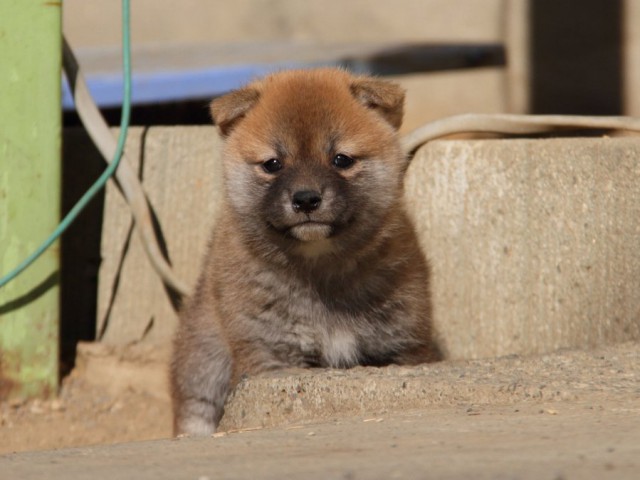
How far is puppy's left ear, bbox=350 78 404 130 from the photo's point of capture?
480cm

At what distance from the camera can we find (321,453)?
3.08 meters

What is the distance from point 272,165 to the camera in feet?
15.3

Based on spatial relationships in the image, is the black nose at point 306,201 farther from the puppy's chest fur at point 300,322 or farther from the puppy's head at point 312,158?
the puppy's chest fur at point 300,322

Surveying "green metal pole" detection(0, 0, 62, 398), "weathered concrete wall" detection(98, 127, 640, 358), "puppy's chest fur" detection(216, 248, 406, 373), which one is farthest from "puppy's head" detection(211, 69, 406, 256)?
"green metal pole" detection(0, 0, 62, 398)

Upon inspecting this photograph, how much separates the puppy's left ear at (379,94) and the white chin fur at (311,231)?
707 millimetres

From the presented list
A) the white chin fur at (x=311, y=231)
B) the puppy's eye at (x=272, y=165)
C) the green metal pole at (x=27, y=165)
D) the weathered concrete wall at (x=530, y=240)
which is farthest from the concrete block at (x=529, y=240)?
the green metal pole at (x=27, y=165)

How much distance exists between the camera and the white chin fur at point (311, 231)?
4406mm

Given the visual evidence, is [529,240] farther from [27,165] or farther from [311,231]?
[27,165]

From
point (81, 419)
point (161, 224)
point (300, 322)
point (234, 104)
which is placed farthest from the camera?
point (161, 224)

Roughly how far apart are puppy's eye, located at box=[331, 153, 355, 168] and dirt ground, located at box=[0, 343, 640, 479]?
0.88m

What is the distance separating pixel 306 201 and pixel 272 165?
0.38 meters

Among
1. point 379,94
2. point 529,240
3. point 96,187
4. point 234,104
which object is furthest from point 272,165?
point 529,240

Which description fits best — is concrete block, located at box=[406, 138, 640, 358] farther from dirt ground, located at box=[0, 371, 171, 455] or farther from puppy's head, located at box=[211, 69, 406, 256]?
dirt ground, located at box=[0, 371, 171, 455]

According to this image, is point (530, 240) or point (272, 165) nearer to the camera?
point (272, 165)
